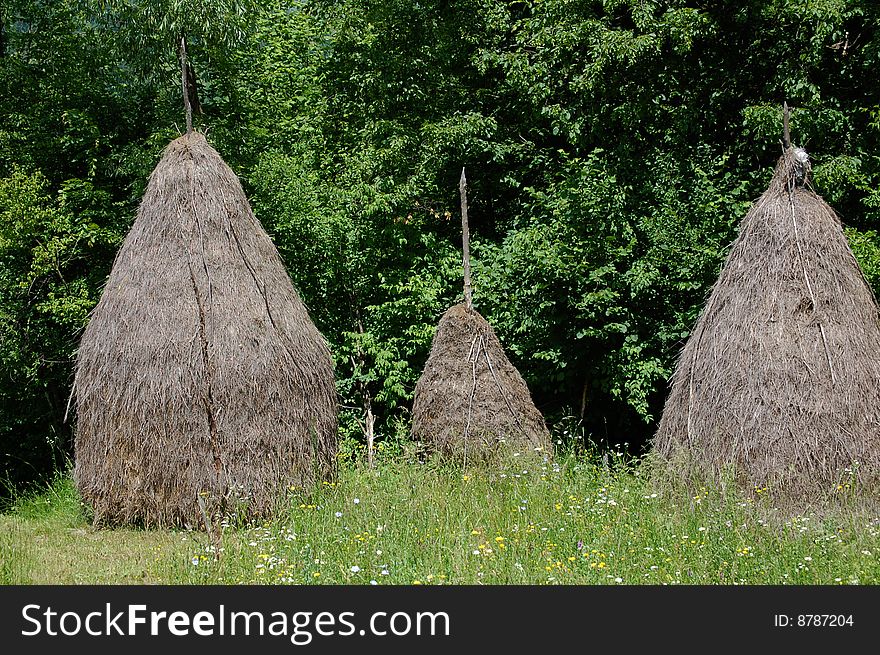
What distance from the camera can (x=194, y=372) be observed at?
782 centimetres

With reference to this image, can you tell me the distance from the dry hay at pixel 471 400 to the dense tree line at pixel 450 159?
4.91 feet

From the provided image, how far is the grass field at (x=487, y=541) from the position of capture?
607 cm

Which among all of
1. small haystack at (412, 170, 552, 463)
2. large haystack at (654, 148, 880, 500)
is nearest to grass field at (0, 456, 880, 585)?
large haystack at (654, 148, 880, 500)

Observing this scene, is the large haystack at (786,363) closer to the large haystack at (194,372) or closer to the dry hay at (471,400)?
the dry hay at (471,400)

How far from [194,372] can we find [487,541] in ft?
9.84

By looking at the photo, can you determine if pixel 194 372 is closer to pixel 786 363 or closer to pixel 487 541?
pixel 487 541

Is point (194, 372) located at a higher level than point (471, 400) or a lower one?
higher

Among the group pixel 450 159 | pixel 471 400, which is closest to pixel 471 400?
pixel 471 400

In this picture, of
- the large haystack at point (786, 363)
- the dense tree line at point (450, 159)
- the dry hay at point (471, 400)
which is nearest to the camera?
the large haystack at point (786, 363)

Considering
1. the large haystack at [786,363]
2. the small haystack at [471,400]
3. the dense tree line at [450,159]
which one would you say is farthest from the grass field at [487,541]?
the dense tree line at [450,159]

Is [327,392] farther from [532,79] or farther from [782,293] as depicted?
[532,79]

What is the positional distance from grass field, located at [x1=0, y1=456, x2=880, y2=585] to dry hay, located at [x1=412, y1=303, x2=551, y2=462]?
68 centimetres

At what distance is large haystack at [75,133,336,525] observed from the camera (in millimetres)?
7812

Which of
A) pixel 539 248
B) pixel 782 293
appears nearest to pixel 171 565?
pixel 782 293
